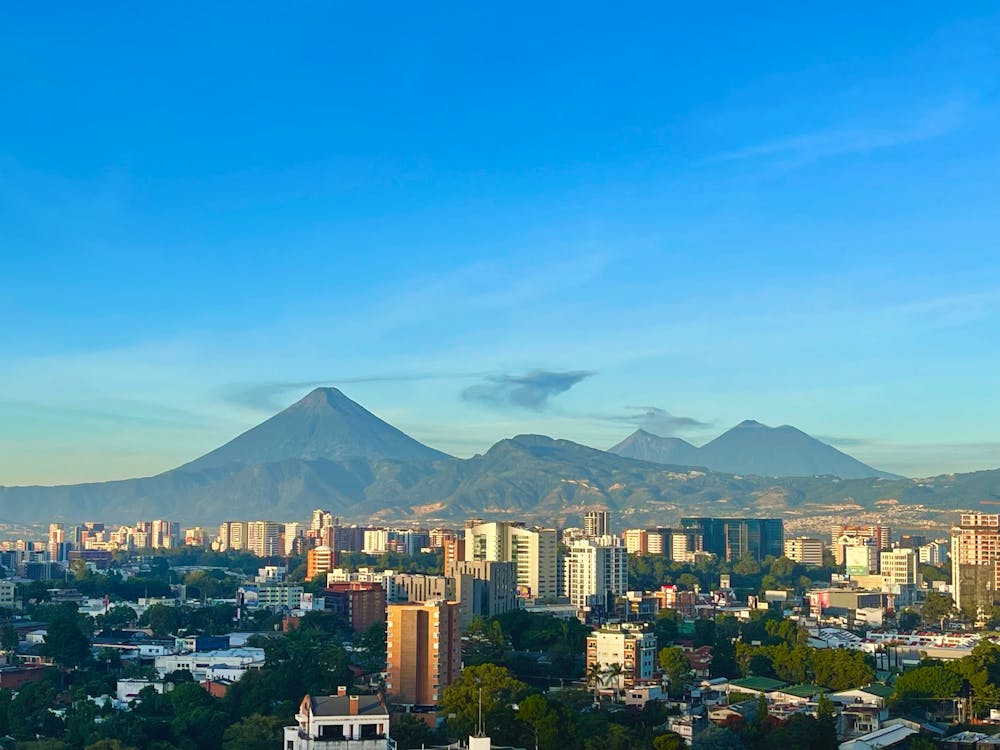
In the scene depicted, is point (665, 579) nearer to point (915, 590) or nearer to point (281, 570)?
point (915, 590)

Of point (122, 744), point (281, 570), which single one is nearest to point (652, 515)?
point (281, 570)

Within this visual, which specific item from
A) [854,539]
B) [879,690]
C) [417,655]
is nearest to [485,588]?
[417,655]

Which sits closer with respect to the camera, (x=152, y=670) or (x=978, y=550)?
(x=152, y=670)

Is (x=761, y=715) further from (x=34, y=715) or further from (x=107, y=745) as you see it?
(x=34, y=715)

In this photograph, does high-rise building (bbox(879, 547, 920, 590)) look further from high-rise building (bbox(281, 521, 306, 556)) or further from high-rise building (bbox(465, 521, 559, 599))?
high-rise building (bbox(281, 521, 306, 556))

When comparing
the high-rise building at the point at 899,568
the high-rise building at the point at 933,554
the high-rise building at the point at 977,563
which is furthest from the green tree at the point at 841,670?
the high-rise building at the point at 933,554

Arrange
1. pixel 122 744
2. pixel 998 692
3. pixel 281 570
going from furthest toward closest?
pixel 281 570, pixel 998 692, pixel 122 744
